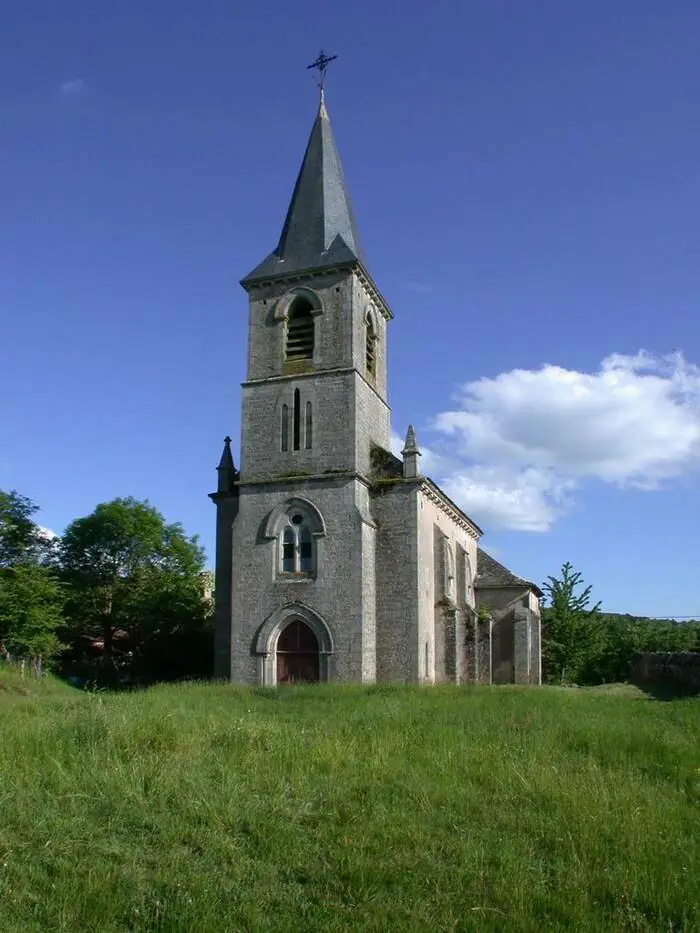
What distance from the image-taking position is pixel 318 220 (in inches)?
1234

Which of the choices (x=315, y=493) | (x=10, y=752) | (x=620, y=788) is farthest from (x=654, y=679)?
(x=10, y=752)

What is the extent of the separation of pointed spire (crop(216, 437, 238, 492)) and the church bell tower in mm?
53

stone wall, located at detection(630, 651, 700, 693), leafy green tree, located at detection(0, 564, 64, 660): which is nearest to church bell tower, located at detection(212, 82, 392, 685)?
leafy green tree, located at detection(0, 564, 64, 660)

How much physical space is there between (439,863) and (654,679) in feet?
81.0

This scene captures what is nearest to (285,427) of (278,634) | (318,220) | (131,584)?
(278,634)

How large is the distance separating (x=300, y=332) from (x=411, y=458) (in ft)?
20.2

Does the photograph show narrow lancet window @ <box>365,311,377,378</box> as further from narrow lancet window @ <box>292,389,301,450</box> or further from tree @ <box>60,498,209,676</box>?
tree @ <box>60,498,209,676</box>

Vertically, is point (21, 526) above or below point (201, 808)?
above

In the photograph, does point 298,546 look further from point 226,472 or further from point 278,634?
point 226,472

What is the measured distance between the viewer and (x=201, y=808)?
29.0ft

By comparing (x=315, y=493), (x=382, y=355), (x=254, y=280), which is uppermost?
(x=254, y=280)

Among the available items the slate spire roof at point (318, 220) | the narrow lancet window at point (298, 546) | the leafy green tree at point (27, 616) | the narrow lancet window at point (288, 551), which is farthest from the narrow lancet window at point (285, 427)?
the leafy green tree at point (27, 616)

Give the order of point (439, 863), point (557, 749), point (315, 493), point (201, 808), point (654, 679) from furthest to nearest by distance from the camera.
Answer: point (654, 679) → point (315, 493) → point (557, 749) → point (201, 808) → point (439, 863)

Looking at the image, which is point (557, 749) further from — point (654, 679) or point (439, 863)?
point (654, 679)
